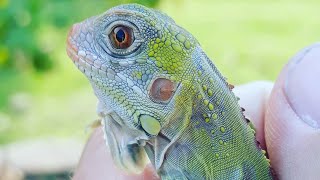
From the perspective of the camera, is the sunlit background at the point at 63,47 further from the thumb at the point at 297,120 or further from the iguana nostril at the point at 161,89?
the iguana nostril at the point at 161,89

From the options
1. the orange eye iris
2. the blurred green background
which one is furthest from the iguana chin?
the blurred green background

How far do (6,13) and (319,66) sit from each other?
3990 millimetres

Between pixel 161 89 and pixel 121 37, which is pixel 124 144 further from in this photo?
pixel 121 37

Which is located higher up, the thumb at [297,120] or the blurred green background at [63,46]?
the blurred green background at [63,46]

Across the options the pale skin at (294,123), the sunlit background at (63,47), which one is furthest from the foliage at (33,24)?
the pale skin at (294,123)

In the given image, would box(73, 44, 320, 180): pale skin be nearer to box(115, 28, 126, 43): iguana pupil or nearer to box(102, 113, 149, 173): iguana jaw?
box(102, 113, 149, 173): iguana jaw

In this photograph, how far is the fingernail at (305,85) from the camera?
7.12 ft

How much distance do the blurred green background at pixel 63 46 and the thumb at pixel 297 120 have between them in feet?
10.8

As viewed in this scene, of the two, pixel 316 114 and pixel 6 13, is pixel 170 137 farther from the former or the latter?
pixel 6 13

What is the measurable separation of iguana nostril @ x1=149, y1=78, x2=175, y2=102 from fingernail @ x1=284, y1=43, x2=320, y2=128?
1.60 ft

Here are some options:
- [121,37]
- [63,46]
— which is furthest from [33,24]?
[121,37]

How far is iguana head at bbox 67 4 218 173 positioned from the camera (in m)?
2.01

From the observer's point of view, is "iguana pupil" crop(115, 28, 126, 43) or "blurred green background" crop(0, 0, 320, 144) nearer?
"iguana pupil" crop(115, 28, 126, 43)

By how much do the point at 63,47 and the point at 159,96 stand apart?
5.47 m
